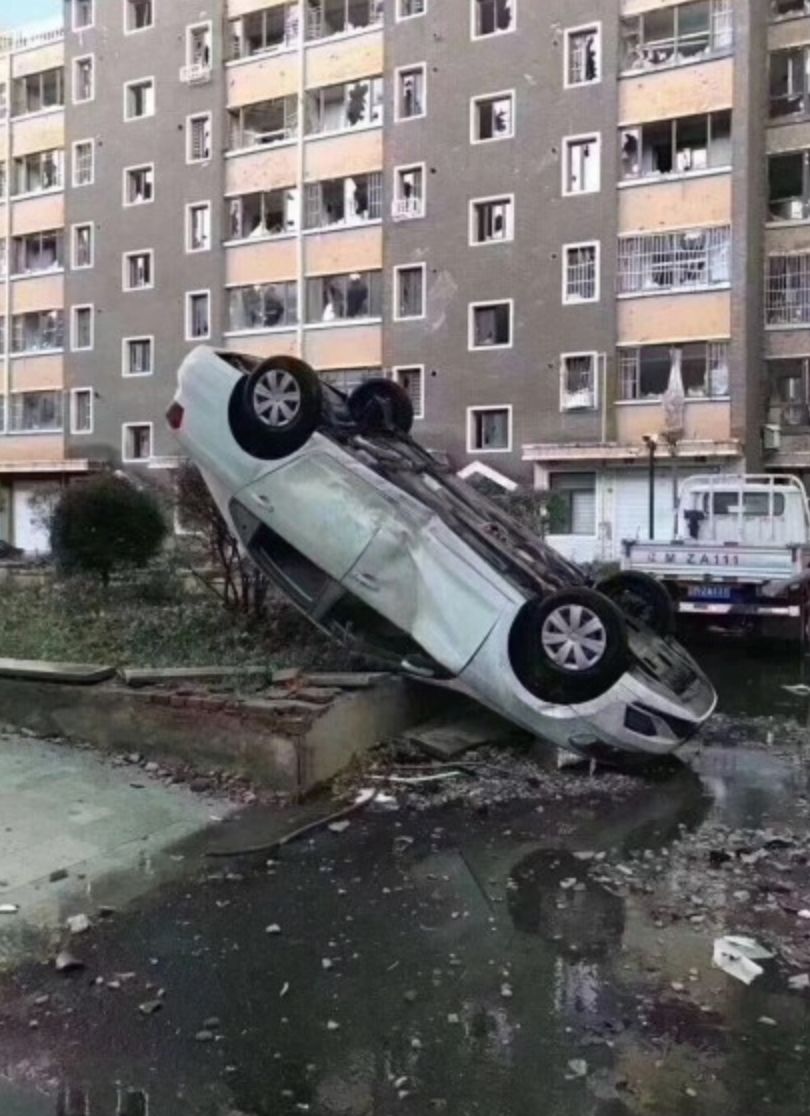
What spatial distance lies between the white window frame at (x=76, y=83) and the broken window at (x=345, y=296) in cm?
1330

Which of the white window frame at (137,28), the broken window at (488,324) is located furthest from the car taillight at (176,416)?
the white window frame at (137,28)

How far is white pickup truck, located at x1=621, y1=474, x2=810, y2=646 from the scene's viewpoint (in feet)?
48.7

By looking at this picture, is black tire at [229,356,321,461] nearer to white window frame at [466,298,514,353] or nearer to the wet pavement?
the wet pavement

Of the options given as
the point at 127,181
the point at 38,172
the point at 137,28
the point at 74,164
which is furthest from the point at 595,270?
the point at 38,172

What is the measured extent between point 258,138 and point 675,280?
1626cm

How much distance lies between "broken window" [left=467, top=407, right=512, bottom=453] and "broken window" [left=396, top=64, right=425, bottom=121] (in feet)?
31.7

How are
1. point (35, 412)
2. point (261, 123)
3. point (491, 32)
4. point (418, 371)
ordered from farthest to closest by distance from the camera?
1. point (35, 412)
2. point (261, 123)
3. point (418, 371)
4. point (491, 32)

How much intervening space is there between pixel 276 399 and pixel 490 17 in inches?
1148

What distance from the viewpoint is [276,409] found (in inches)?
335

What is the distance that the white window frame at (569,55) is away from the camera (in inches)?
1229

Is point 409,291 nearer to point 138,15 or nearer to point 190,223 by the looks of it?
point 190,223

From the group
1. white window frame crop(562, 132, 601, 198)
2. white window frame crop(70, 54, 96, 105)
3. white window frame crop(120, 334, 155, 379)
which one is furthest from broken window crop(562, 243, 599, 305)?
white window frame crop(70, 54, 96, 105)

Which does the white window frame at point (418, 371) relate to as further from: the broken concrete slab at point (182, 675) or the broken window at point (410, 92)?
the broken concrete slab at point (182, 675)

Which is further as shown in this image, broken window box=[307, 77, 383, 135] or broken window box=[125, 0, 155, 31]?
broken window box=[125, 0, 155, 31]
